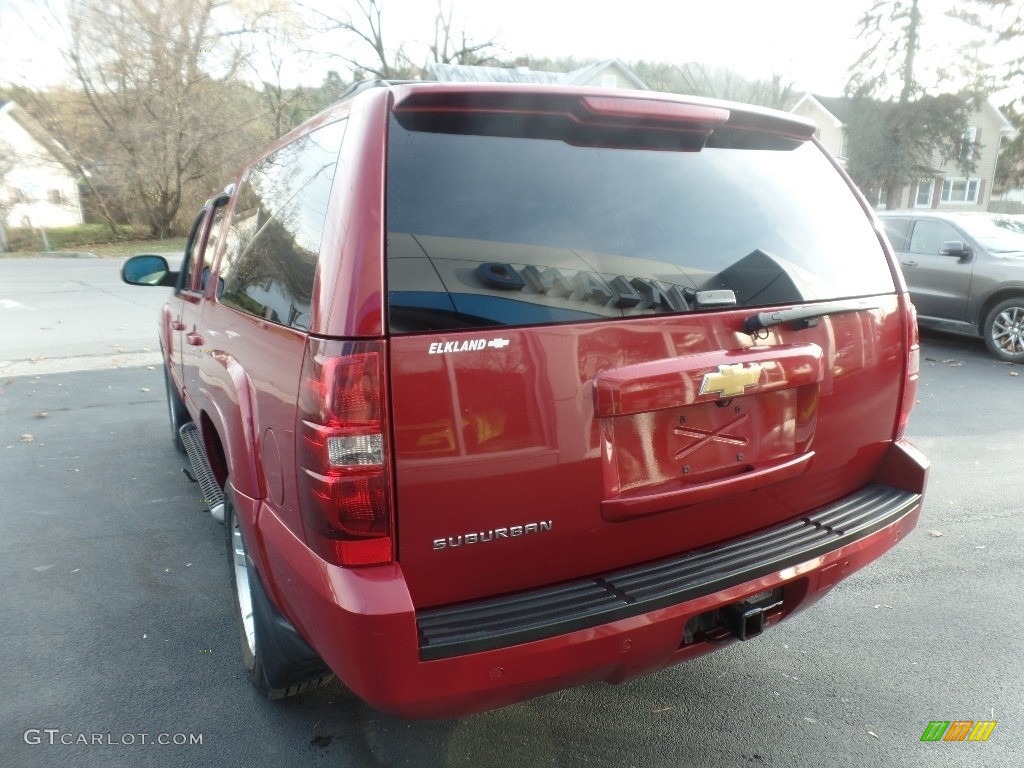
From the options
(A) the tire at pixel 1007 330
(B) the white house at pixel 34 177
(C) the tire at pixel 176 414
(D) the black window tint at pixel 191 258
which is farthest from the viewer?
(B) the white house at pixel 34 177

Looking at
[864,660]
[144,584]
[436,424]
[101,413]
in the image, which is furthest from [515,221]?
[101,413]

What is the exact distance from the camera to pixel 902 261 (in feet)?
32.9

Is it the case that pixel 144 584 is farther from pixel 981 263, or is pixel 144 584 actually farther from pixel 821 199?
pixel 981 263

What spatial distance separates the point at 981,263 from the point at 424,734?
30.4 feet

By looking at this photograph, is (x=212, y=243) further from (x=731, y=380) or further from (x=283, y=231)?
(x=731, y=380)

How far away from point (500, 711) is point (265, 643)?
2.89 feet

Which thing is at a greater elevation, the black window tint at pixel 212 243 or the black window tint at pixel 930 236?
the black window tint at pixel 212 243

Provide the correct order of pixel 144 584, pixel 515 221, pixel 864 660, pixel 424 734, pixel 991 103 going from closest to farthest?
1. pixel 515 221
2. pixel 424 734
3. pixel 864 660
4. pixel 144 584
5. pixel 991 103

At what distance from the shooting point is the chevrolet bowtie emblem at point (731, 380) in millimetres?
2139

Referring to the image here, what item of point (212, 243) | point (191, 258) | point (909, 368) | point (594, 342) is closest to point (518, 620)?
point (594, 342)

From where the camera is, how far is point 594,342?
2006mm

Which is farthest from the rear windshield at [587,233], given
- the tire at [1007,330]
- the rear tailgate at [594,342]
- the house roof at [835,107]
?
the house roof at [835,107]

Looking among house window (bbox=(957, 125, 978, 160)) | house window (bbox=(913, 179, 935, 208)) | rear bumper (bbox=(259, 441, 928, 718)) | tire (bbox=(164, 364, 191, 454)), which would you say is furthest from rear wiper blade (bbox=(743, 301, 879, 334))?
house window (bbox=(913, 179, 935, 208))

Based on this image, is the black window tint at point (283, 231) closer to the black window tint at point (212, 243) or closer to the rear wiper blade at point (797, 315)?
the black window tint at point (212, 243)
